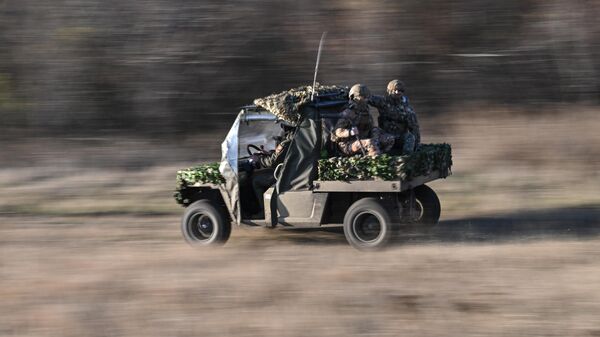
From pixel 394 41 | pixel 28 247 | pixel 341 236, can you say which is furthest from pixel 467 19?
pixel 28 247

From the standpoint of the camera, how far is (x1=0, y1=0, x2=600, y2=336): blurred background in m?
8.41

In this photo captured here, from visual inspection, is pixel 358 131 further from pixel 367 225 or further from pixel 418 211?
pixel 418 211

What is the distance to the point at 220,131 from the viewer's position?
19375 mm

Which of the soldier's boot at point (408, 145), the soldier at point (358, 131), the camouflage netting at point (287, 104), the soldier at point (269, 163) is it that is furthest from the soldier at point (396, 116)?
the soldier at point (269, 163)

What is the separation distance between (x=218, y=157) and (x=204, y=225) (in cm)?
683

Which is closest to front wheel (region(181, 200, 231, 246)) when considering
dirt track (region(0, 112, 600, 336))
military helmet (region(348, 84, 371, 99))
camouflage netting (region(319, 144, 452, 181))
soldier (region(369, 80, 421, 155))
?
dirt track (region(0, 112, 600, 336))

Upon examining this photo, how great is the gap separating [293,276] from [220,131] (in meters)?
10.3

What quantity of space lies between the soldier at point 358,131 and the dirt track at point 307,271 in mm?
1095

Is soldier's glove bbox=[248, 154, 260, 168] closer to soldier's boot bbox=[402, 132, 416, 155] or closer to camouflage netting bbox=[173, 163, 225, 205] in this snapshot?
camouflage netting bbox=[173, 163, 225, 205]

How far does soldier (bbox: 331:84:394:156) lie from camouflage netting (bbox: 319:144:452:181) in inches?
6.3

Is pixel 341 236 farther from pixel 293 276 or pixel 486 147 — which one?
pixel 486 147

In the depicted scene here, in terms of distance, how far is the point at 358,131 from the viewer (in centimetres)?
1073

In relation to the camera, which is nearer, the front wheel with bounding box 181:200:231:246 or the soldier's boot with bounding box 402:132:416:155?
the soldier's boot with bounding box 402:132:416:155

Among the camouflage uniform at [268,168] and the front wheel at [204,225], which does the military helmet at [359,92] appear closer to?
the camouflage uniform at [268,168]
